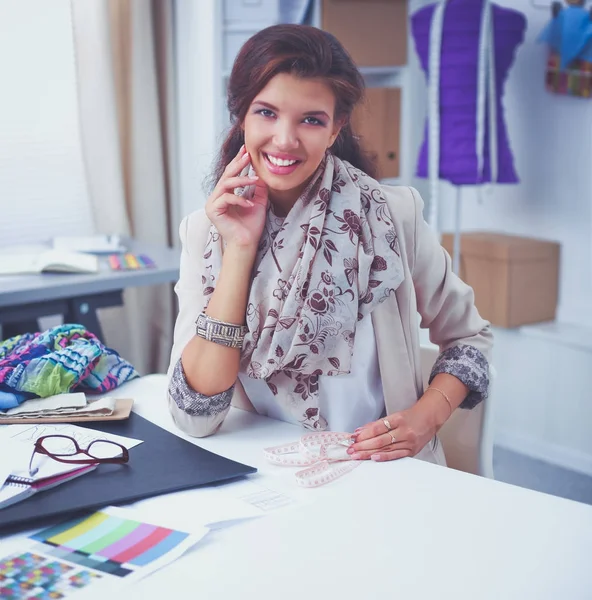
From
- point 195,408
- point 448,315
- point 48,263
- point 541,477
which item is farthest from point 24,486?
point 541,477

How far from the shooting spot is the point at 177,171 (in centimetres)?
327

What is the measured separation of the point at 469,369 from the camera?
4.29 feet

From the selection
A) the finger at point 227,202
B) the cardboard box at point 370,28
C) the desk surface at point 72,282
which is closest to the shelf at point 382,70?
the cardboard box at point 370,28

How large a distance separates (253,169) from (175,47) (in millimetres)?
2081

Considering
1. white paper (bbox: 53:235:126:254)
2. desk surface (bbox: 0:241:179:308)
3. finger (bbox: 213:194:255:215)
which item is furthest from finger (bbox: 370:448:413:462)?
white paper (bbox: 53:235:126:254)

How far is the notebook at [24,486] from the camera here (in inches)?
36.7

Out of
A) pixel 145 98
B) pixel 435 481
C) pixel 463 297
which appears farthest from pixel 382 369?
pixel 145 98

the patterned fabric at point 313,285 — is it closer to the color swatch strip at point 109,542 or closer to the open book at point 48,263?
the color swatch strip at point 109,542

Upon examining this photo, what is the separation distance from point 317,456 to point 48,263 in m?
1.42

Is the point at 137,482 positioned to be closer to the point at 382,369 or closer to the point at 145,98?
Result: the point at 382,369

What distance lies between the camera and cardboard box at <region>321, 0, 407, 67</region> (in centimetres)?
298

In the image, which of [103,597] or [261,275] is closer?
[103,597]

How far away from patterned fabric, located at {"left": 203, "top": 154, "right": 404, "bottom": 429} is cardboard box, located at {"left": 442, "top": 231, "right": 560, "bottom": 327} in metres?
1.78

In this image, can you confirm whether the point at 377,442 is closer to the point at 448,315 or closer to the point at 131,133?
the point at 448,315
